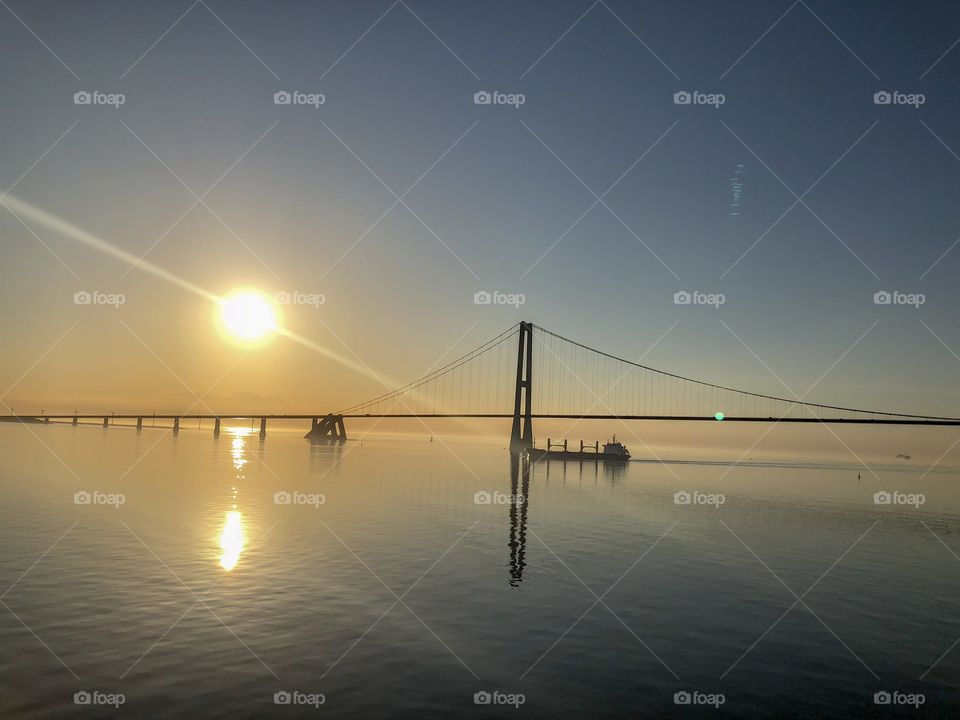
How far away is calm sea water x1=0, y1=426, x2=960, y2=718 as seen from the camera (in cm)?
930

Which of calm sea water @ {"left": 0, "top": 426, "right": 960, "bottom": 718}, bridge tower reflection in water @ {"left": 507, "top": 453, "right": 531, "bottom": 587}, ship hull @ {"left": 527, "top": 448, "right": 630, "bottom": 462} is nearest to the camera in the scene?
calm sea water @ {"left": 0, "top": 426, "right": 960, "bottom": 718}

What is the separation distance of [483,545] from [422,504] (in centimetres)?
1275

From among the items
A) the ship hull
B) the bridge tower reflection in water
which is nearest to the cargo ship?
the ship hull

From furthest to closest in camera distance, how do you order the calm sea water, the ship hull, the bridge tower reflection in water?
the ship hull → the bridge tower reflection in water → the calm sea water

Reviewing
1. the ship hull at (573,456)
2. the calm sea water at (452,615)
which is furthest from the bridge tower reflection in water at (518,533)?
the ship hull at (573,456)

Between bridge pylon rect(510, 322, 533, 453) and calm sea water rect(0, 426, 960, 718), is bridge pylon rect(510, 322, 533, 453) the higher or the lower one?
the higher one

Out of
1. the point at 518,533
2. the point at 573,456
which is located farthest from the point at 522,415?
the point at 518,533

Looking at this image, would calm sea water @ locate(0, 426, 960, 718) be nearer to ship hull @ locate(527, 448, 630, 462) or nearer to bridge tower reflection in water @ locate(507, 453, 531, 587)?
bridge tower reflection in water @ locate(507, 453, 531, 587)

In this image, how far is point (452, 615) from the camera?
1350cm

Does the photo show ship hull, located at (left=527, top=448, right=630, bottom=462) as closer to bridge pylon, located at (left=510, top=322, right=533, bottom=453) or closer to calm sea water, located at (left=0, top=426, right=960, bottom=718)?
bridge pylon, located at (left=510, top=322, right=533, bottom=453)

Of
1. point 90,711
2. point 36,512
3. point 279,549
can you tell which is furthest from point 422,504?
point 90,711

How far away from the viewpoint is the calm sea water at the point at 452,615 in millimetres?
9305

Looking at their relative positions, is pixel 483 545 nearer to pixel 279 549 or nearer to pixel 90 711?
pixel 279 549

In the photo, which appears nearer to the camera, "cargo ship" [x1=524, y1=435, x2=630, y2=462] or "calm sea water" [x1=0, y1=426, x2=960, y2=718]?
"calm sea water" [x1=0, y1=426, x2=960, y2=718]
